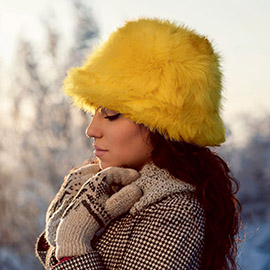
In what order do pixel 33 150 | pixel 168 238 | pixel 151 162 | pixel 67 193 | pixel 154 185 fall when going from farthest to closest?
pixel 33 150
pixel 67 193
pixel 151 162
pixel 154 185
pixel 168 238

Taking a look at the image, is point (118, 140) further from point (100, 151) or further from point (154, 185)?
point (154, 185)

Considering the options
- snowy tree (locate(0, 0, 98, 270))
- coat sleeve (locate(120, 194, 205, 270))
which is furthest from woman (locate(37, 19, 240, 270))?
snowy tree (locate(0, 0, 98, 270))

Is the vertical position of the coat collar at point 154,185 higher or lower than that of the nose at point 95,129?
lower

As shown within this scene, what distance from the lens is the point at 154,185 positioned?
1621mm

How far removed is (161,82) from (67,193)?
25.7 inches

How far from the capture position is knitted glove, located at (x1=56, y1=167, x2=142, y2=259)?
1.52 m

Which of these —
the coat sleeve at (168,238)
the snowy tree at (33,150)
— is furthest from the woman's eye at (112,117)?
the snowy tree at (33,150)

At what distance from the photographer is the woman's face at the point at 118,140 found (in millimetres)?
1673

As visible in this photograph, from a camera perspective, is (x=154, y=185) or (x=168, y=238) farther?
(x=154, y=185)

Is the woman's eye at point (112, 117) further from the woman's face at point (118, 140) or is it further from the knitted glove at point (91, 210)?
the knitted glove at point (91, 210)

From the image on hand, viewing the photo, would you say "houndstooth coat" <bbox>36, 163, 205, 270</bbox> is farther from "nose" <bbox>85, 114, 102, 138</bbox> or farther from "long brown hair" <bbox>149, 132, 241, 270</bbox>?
"nose" <bbox>85, 114, 102, 138</bbox>

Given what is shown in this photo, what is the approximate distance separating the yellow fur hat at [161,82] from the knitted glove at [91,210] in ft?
0.79

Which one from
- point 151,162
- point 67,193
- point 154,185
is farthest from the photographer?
point 67,193

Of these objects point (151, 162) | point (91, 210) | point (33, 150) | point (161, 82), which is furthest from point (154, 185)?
point (33, 150)
